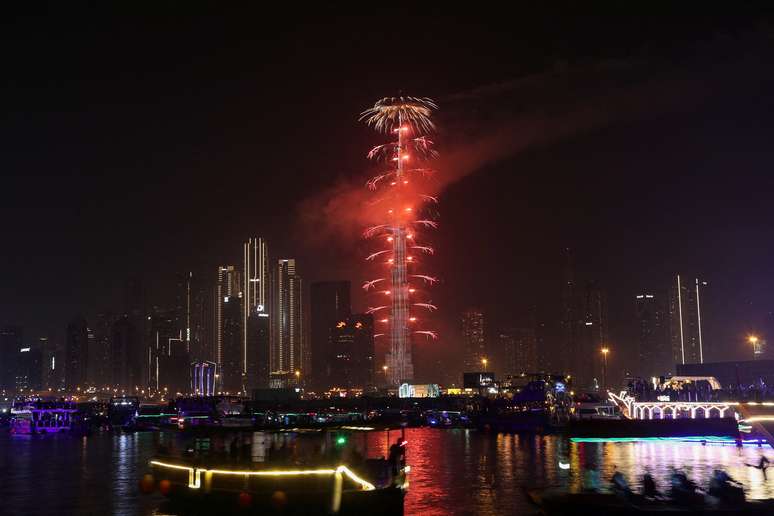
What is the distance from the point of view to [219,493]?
113 ft

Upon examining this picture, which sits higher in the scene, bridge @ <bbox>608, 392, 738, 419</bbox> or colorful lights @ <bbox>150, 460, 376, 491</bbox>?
colorful lights @ <bbox>150, 460, 376, 491</bbox>

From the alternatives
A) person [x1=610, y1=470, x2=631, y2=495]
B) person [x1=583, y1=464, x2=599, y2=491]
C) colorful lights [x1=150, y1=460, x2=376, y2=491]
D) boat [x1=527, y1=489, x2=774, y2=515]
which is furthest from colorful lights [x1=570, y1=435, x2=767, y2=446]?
colorful lights [x1=150, y1=460, x2=376, y2=491]

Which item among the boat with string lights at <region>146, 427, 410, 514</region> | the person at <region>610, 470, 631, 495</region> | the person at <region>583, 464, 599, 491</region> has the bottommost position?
the person at <region>583, 464, 599, 491</region>

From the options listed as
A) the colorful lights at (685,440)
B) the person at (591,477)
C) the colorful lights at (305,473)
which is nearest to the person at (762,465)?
the person at (591,477)

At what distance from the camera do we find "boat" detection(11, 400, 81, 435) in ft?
449

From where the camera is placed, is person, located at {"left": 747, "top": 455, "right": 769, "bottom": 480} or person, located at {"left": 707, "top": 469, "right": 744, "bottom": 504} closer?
person, located at {"left": 707, "top": 469, "right": 744, "bottom": 504}

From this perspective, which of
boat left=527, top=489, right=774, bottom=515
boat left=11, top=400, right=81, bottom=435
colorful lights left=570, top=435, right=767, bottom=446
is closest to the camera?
boat left=527, top=489, right=774, bottom=515

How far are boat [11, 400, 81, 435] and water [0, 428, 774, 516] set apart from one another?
51.4m

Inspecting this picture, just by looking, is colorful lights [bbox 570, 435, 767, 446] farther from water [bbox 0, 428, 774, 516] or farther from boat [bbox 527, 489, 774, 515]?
boat [bbox 527, 489, 774, 515]

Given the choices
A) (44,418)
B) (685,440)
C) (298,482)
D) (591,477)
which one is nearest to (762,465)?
(591,477)

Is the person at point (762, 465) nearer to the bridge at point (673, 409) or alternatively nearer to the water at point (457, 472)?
the water at point (457, 472)

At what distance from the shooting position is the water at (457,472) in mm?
41875

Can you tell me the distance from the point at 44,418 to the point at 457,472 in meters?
108

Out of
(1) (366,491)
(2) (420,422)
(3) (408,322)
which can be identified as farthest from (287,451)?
(2) (420,422)
